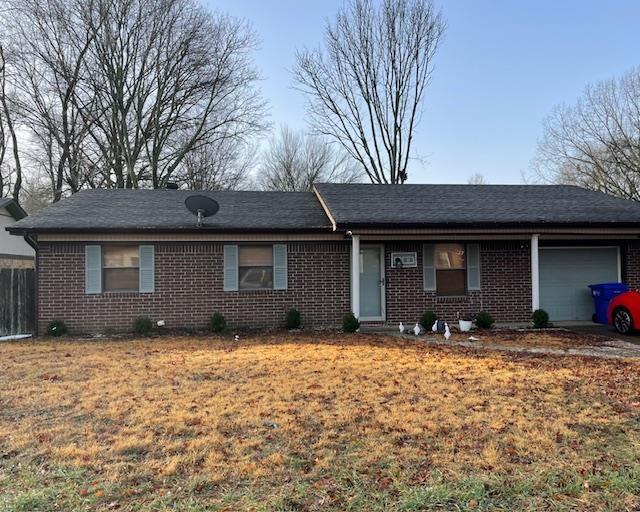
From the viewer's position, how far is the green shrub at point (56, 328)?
9.78 metres

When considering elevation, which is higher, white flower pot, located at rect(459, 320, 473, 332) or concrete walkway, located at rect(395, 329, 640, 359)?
white flower pot, located at rect(459, 320, 473, 332)

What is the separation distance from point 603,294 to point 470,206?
3.72 meters

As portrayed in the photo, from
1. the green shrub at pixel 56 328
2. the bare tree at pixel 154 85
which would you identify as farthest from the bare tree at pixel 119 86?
the green shrub at pixel 56 328

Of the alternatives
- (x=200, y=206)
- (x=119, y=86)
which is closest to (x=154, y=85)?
(x=119, y=86)

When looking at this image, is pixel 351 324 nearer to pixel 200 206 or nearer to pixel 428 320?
pixel 428 320

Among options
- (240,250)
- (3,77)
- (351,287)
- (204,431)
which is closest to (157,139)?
(3,77)

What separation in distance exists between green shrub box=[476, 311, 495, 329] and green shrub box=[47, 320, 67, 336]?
909 cm

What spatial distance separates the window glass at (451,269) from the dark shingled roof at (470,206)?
96cm

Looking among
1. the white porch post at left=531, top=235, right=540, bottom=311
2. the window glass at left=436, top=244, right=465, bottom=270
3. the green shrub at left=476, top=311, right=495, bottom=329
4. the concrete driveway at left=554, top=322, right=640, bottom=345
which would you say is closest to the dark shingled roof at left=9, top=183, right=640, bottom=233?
the white porch post at left=531, top=235, right=540, bottom=311

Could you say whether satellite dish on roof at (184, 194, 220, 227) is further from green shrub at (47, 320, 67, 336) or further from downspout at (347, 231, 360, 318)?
green shrub at (47, 320, 67, 336)

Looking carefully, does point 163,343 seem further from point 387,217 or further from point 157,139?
point 157,139

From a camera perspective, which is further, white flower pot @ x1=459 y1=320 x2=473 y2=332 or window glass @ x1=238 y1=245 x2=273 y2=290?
window glass @ x1=238 y1=245 x2=273 y2=290

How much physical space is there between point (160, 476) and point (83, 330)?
8.12m

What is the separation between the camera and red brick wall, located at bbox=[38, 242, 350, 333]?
33.0 feet
